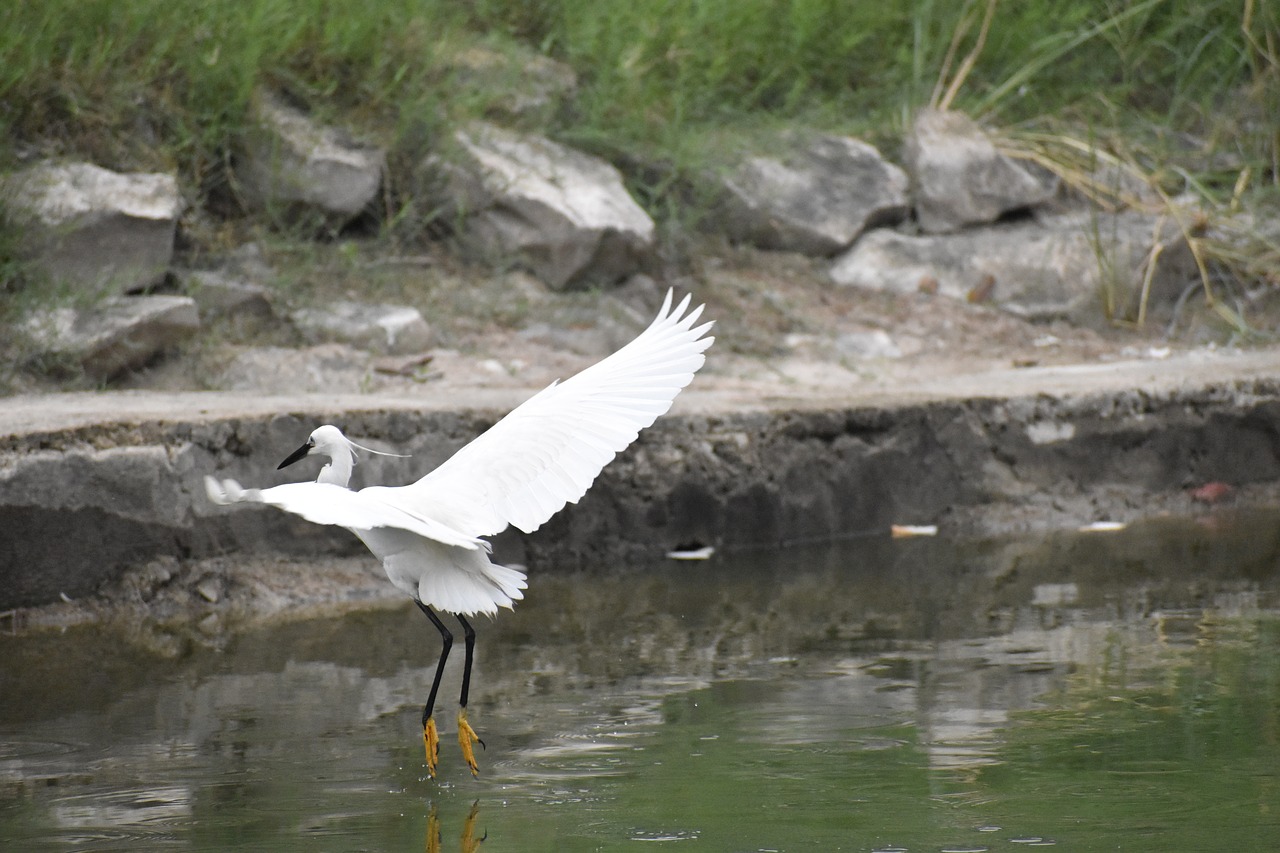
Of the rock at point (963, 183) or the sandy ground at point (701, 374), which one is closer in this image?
the sandy ground at point (701, 374)

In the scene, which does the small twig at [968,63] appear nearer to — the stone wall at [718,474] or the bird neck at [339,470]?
the stone wall at [718,474]

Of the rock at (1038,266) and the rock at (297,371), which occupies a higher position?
the rock at (1038,266)

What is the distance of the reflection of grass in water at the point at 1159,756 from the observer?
2918mm

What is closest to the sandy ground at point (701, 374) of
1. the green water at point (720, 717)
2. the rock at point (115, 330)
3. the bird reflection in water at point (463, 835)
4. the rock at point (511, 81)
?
the rock at point (115, 330)

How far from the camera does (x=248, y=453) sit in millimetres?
5371

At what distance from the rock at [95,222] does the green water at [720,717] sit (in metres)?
2.35

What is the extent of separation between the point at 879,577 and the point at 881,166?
427 centimetres

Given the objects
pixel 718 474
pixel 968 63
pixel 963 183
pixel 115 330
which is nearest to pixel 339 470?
pixel 718 474

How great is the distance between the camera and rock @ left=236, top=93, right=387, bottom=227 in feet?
25.0

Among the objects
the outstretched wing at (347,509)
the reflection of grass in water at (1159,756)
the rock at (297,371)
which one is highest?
the outstretched wing at (347,509)

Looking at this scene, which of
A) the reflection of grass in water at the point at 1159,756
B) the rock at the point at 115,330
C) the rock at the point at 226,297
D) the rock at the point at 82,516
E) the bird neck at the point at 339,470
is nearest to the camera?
the reflection of grass in water at the point at 1159,756

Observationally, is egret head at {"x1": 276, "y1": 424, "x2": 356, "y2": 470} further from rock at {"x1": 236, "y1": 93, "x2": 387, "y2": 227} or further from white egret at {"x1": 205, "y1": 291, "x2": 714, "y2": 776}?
rock at {"x1": 236, "y1": 93, "x2": 387, "y2": 227}

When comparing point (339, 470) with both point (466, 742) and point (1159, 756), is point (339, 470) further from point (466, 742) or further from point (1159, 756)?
point (1159, 756)

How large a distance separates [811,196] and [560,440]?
571cm
